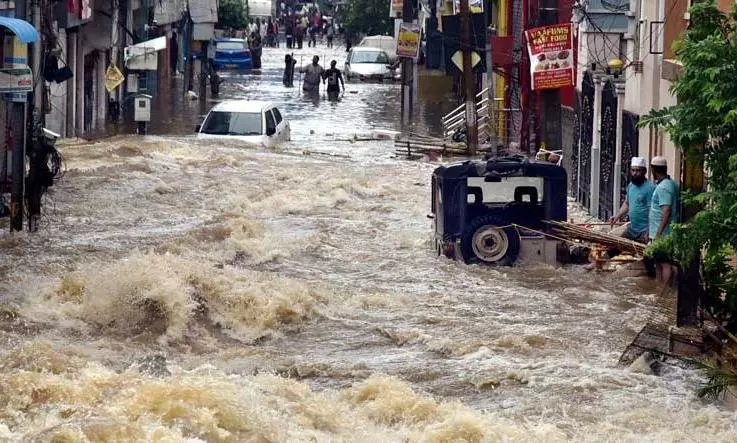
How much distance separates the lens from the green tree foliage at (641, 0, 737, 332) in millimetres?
10891

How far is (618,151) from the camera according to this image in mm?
22359

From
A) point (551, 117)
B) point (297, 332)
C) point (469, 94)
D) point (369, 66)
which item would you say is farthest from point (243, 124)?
point (369, 66)

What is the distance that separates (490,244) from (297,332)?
3.72m

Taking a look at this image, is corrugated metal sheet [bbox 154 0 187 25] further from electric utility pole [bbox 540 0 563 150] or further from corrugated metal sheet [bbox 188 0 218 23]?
electric utility pole [bbox 540 0 563 150]

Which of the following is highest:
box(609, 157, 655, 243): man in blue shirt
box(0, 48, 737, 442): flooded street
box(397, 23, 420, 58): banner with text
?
box(397, 23, 420, 58): banner with text

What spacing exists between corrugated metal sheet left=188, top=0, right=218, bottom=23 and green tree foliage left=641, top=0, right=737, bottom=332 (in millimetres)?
39151

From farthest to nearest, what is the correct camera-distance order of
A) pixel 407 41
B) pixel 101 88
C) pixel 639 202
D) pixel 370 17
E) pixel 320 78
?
pixel 370 17 → pixel 320 78 → pixel 407 41 → pixel 101 88 → pixel 639 202

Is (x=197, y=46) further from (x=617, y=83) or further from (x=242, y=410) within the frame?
(x=242, y=410)

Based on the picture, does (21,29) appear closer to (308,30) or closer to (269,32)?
(269,32)

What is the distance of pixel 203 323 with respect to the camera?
14672 mm

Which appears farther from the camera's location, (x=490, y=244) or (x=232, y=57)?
(x=232, y=57)

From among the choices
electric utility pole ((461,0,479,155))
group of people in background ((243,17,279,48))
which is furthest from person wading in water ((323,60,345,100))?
group of people in background ((243,17,279,48))

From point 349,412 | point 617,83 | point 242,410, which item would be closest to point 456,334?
point 349,412

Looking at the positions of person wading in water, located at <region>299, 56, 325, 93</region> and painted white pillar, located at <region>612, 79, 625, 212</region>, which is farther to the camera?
person wading in water, located at <region>299, 56, 325, 93</region>
